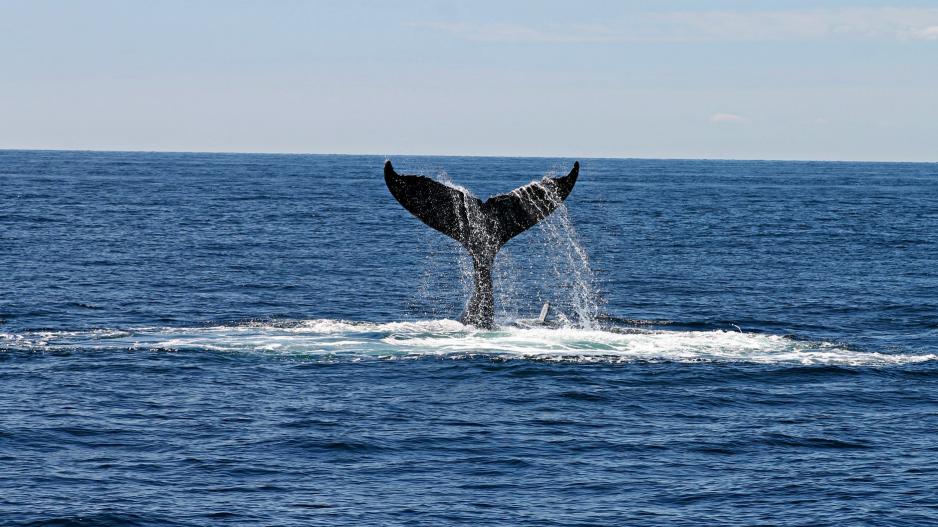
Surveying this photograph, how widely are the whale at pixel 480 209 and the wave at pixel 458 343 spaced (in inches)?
74.1

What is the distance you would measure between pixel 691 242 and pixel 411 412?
40.5 metres

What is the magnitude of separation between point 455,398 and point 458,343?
4.07 metres

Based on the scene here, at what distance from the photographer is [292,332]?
26609mm

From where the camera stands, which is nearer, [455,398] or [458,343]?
[455,398]

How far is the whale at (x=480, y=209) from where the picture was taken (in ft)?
74.0

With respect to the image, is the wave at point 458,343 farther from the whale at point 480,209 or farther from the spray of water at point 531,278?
the spray of water at point 531,278

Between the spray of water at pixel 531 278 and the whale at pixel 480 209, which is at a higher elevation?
the whale at pixel 480 209

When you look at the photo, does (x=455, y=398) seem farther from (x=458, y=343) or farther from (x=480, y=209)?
(x=480, y=209)

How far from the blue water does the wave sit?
101 millimetres

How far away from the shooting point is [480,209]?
76.8ft

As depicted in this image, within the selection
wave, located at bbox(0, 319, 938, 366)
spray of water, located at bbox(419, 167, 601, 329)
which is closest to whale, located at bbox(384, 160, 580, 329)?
spray of water, located at bbox(419, 167, 601, 329)

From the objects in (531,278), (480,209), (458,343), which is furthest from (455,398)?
(531,278)

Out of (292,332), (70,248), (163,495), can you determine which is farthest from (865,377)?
(70,248)

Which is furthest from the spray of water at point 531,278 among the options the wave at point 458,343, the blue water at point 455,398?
the wave at point 458,343
